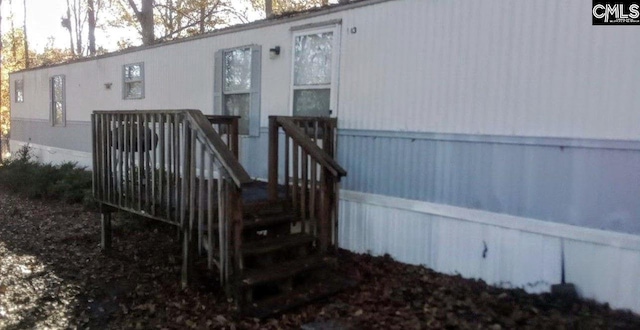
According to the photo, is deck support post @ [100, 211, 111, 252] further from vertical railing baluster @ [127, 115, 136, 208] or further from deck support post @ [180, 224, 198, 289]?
deck support post @ [180, 224, 198, 289]

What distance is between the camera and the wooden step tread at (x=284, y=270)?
3996mm

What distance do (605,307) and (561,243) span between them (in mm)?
560

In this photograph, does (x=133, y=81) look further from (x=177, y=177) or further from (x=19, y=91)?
(x=19, y=91)

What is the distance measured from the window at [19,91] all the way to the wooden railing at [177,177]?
1076cm

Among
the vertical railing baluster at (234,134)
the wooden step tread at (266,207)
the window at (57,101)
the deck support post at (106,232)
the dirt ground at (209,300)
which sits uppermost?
the window at (57,101)

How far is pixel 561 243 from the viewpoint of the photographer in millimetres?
4152

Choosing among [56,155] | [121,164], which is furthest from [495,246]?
[56,155]

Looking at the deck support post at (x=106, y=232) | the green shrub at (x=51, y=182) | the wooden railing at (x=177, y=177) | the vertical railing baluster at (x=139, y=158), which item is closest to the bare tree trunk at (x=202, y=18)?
the green shrub at (x=51, y=182)

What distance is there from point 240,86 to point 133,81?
139 inches

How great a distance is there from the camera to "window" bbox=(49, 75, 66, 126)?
1232cm

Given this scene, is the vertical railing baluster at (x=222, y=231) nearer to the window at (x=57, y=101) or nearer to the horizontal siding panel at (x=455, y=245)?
the horizontal siding panel at (x=455, y=245)

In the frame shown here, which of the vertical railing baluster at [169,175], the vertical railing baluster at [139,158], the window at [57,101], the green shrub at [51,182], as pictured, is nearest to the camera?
the vertical railing baluster at [169,175]

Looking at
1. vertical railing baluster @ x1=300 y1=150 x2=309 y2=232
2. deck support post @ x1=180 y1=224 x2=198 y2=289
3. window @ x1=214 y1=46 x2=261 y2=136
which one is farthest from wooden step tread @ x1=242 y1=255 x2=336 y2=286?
window @ x1=214 y1=46 x2=261 y2=136

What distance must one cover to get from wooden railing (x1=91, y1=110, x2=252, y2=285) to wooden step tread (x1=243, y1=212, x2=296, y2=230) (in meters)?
0.29
